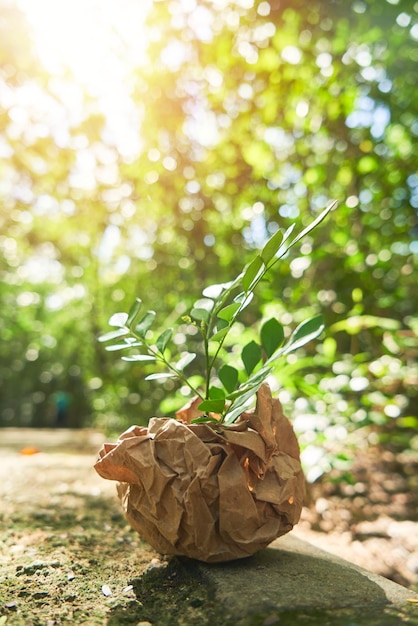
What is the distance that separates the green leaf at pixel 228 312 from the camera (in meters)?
1.24

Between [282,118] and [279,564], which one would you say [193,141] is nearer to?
[282,118]

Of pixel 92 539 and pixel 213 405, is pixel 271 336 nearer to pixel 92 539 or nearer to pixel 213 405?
pixel 213 405

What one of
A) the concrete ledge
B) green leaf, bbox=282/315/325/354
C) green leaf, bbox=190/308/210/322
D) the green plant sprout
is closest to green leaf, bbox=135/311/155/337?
the green plant sprout

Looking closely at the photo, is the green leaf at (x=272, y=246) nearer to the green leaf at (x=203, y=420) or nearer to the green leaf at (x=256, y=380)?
the green leaf at (x=256, y=380)

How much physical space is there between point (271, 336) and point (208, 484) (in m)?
0.44

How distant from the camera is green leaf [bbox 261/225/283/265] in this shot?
1176 mm

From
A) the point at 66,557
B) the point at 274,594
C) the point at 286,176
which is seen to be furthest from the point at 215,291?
the point at 286,176

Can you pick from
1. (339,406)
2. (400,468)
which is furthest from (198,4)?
(400,468)

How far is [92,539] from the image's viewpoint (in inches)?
67.8

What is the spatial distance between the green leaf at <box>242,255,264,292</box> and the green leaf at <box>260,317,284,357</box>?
0.78 feet

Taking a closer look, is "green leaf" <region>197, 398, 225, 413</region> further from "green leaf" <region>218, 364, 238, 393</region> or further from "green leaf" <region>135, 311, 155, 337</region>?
"green leaf" <region>135, 311, 155, 337</region>

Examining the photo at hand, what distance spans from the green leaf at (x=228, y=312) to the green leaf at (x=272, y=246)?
13 cm

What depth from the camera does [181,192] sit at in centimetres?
388

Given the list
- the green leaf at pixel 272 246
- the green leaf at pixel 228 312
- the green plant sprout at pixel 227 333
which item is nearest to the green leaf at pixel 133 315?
the green plant sprout at pixel 227 333
